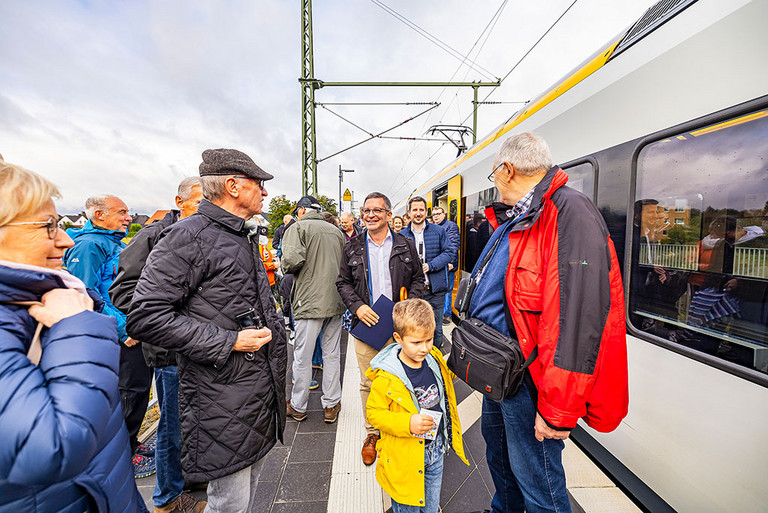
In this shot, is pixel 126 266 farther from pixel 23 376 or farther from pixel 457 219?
pixel 457 219

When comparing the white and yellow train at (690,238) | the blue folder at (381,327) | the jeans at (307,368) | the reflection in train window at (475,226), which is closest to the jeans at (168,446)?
Answer: the jeans at (307,368)

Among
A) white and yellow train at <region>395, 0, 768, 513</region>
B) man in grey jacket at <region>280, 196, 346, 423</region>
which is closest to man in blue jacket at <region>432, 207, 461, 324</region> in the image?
man in grey jacket at <region>280, 196, 346, 423</region>

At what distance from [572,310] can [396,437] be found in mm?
1076

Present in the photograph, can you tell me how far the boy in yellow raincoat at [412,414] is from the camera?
1689mm

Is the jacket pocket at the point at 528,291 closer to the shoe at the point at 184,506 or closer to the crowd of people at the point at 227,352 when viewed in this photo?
the crowd of people at the point at 227,352

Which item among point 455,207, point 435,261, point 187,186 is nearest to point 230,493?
point 187,186

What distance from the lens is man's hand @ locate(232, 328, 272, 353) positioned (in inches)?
58.4

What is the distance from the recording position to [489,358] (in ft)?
4.76

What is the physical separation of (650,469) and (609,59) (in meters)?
2.54

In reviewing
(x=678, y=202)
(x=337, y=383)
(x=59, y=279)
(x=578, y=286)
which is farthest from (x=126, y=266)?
(x=678, y=202)

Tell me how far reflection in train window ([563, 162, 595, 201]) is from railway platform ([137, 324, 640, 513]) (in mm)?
1907

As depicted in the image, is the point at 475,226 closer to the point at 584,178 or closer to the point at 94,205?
the point at 584,178

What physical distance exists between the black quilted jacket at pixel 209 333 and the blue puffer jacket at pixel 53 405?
1.47ft

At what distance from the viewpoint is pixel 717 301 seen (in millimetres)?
1595
